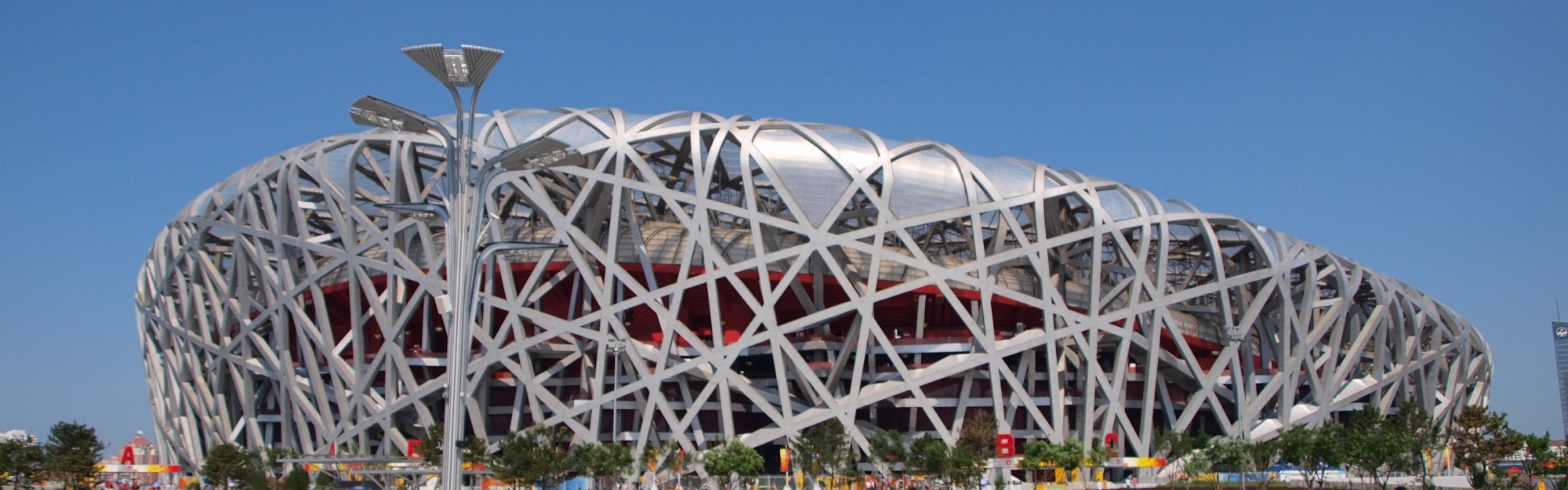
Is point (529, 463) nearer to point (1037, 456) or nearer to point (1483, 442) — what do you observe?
point (1037, 456)

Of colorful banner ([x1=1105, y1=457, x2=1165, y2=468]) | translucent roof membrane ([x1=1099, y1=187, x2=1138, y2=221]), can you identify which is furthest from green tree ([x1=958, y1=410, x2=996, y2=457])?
translucent roof membrane ([x1=1099, y1=187, x2=1138, y2=221])

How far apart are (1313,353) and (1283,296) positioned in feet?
→ 25.6

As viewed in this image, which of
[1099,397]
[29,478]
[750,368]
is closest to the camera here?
[29,478]

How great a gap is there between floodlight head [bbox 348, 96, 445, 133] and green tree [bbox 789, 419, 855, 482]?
2362 centimetres

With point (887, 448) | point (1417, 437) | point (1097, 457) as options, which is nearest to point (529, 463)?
point (887, 448)

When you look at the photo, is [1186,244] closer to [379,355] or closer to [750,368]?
[750,368]

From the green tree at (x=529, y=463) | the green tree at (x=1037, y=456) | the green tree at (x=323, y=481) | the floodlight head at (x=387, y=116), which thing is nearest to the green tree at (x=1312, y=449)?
the green tree at (x=1037, y=456)

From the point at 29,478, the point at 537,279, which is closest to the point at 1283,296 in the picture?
the point at 537,279

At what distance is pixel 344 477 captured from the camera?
49.8m

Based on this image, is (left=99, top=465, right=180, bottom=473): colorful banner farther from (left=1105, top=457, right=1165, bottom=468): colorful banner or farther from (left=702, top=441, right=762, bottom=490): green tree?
(left=1105, top=457, right=1165, bottom=468): colorful banner

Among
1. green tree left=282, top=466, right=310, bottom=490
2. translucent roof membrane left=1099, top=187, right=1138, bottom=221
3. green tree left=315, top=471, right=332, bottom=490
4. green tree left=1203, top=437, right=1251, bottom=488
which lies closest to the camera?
green tree left=282, top=466, right=310, bottom=490

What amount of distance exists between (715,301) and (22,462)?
29.5 meters

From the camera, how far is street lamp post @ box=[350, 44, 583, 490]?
23.4 m

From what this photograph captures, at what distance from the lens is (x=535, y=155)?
85.3 feet
